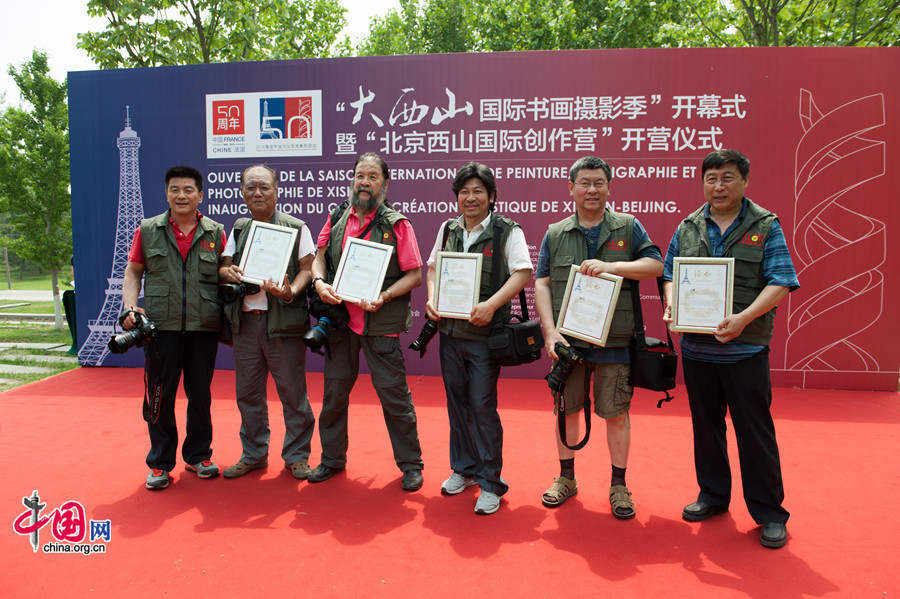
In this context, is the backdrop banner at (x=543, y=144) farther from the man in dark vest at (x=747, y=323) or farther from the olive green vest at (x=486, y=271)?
the man in dark vest at (x=747, y=323)

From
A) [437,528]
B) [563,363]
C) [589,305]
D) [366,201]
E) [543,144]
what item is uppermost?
[543,144]

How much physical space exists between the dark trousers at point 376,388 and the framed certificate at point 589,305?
923mm

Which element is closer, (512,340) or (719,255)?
(719,255)

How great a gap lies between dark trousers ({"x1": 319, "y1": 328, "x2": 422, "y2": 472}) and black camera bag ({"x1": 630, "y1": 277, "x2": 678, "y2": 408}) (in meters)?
1.18

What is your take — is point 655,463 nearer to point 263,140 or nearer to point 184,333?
point 184,333

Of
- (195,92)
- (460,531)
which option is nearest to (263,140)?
(195,92)

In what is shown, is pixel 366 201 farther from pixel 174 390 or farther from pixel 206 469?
pixel 206 469

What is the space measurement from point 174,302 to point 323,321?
2.78ft

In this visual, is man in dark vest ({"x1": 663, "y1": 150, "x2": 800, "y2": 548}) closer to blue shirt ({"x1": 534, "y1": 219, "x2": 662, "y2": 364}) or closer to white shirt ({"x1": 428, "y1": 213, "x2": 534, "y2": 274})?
blue shirt ({"x1": 534, "y1": 219, "x2": 662, "y2": 364})

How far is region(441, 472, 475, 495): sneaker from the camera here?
9.94 feet

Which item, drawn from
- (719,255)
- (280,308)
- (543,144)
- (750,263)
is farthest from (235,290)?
(543,144)

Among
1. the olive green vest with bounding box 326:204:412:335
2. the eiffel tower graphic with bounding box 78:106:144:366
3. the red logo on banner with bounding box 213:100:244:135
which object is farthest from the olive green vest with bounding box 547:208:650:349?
the eiffel tower graphic with bounding box 78:106:144:366

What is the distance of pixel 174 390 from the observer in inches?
125

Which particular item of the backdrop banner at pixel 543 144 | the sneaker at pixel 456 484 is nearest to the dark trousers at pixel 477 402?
the sneaker at pixel 456 484
